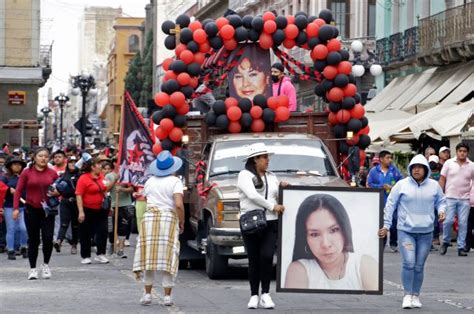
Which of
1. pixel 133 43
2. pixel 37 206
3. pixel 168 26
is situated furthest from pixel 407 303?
pixel 133 43

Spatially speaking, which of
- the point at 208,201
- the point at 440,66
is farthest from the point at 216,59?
the point at 440,66

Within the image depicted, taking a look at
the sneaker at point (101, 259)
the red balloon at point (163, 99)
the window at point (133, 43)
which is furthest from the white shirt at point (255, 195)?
the window at point (133, 43)

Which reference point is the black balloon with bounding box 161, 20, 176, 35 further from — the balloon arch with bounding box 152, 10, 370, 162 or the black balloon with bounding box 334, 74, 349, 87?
the black balloon with bounding box 334, 74, 349, 87

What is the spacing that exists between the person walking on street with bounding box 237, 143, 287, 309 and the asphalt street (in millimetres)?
267

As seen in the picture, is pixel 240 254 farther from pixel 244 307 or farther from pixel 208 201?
pixel 244 307

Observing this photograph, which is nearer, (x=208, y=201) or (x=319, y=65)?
(x=208, y=201)

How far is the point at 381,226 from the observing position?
14977mm

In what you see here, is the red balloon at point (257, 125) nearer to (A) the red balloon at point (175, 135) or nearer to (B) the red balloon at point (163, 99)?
(A) the red balloon at point (175, 135)

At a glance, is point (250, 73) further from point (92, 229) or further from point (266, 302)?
point (266, 302)

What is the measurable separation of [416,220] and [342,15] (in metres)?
42.1

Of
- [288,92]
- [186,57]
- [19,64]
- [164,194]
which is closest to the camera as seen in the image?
[164,194]

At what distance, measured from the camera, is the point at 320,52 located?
2217 cm

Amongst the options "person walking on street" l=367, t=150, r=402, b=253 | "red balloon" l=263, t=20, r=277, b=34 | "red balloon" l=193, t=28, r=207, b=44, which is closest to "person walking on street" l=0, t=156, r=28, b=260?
"red balloon" l=193, t=28, r=207, b=44

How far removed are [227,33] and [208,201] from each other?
3.78 m
